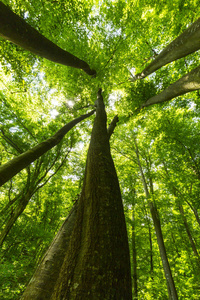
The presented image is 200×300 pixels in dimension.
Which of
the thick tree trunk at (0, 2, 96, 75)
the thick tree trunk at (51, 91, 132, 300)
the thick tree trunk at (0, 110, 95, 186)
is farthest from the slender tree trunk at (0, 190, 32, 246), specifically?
the thick tree trunk at (0, 2, 96, 75)

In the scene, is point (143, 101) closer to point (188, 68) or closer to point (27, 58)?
point (188, 68)


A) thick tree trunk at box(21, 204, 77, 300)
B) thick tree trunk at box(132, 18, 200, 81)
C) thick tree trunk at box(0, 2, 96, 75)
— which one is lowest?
thick tree trunk at box(21, 204, 77, 300)

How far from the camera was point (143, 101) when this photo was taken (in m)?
7.18

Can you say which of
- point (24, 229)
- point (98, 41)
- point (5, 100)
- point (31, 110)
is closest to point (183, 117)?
point (98, 41)

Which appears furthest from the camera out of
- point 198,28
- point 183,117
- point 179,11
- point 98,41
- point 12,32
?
point 183,117

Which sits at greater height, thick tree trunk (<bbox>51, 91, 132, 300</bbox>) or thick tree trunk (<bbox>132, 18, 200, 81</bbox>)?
thick tree trunk (<bbox>132, 18, 200, 81</bbox>)

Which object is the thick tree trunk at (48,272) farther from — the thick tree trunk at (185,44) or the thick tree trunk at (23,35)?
the thick tree trunk at (185,44)

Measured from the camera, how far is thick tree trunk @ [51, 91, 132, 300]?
41.2 inches

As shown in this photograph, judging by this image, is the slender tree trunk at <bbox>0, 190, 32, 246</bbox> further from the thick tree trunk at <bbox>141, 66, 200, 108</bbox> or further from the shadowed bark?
the thick tree trunk at <bbox>141, 66, 200, 108</bbox>

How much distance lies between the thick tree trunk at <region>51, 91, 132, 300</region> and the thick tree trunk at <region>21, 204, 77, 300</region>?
1026 mm

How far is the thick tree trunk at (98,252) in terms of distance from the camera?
1.05m

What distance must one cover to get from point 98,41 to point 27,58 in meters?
4.90

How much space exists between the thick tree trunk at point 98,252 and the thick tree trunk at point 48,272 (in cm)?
103

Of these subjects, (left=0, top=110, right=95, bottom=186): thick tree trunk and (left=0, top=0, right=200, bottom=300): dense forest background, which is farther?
(left=0, top=0, right=200, bottom=300): dense forest background
